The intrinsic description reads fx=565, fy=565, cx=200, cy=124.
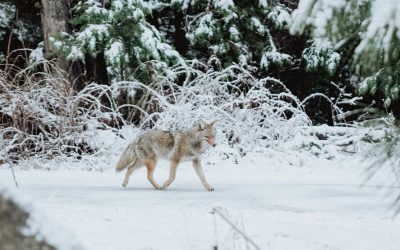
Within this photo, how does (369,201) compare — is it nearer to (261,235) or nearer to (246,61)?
(261,235)

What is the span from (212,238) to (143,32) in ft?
24.8

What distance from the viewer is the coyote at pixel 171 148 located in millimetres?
→ 6938

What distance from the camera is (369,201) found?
6113 mm

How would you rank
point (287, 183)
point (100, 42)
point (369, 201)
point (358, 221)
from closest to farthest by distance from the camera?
point (358, 221) < point (369, 201) < point (287, 183) < point (100, 42)

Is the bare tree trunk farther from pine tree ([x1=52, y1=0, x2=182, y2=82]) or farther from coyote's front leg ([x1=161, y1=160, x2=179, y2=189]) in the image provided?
coyote's front leg ([x1=161, y1=160, x2=179, y2=189])

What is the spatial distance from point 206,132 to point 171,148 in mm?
497

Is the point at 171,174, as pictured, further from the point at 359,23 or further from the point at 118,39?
the point at 118,39

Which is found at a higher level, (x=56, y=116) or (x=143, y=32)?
(x=143, y=32)

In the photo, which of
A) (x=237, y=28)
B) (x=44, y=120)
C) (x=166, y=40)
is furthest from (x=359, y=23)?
(x=166, y=40)

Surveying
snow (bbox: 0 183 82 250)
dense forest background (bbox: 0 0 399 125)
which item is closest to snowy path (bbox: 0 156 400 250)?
snow (bbox: 0 183 82 250)

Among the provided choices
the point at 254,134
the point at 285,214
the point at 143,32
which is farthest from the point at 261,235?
the point at 143,32

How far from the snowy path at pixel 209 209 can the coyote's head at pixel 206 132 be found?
2.05ft

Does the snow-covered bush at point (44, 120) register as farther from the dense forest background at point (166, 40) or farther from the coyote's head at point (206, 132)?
the coyote's head at point (206, 132)

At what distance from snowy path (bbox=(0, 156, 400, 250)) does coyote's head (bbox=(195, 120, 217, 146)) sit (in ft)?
2.05
